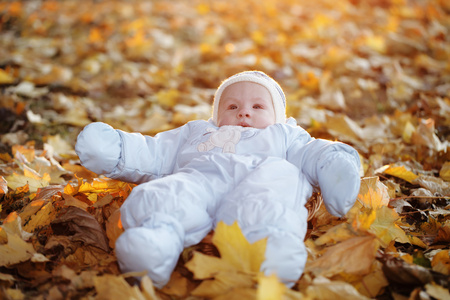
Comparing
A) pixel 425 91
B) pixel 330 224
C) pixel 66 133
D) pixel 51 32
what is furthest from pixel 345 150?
pixel 51 32

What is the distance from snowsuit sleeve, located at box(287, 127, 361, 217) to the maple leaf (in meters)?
0.35

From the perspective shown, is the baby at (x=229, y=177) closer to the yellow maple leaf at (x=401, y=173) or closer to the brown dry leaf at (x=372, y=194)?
the brown dry leaf at (x=372, y=194)

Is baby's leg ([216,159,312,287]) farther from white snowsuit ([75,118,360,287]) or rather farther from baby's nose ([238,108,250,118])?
baby's nose ([238,108,250,118])

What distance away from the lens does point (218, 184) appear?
1480mm

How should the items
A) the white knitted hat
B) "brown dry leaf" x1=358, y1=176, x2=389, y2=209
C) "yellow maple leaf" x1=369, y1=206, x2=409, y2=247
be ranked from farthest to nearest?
1. the white knitted hat
2. "brown dry leaf" x1=358, y1=176, x2=389, y2=209
3. "yellow maple leaf" x1=369, y1=206, x2=409, y2=247

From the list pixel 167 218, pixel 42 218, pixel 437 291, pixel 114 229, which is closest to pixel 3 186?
pixel 42 218

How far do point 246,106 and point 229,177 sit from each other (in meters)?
0.43

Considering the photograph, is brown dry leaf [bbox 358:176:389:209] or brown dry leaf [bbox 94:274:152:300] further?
brown dry leaf [bbox 358:176:389:209]

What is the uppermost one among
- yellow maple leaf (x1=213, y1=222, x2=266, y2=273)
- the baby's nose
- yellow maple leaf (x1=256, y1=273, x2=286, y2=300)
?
the baby's nose

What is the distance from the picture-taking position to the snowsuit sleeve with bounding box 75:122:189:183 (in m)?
1.56

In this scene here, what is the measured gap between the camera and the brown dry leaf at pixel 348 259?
1297 mm

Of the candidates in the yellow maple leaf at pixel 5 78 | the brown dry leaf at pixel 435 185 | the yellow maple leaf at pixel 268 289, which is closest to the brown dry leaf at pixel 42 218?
the yellow maple leaf at pixel 268 289

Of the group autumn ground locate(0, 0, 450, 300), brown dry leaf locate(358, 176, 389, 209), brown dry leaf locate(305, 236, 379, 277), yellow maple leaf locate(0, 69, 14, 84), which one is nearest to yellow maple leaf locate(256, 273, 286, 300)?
autumn ground locate(0, 0, 450, 300)

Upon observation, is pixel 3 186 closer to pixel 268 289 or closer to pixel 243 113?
pixel 243 113
